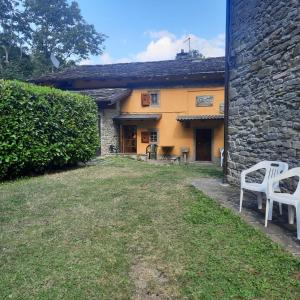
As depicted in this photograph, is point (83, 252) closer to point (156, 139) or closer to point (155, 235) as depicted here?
point (155, 235)

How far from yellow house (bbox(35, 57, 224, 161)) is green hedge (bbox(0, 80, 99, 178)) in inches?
Result: 175

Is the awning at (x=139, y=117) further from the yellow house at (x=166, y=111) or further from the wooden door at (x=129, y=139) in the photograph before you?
the wooden door at (x=129, y=139)

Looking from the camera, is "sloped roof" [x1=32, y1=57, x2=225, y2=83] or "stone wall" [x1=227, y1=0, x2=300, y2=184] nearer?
"stone wall" [x1=227, y1=0, x2=300, y2=184]

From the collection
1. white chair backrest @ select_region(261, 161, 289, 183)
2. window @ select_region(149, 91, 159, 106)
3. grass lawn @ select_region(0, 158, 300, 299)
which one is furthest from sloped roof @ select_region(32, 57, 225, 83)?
grass lawn @ select_region(0, 158, 300, 299)

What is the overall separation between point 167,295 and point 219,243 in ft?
4.13

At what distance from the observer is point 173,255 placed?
123 inches

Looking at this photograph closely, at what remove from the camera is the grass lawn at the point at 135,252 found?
8.12 ft

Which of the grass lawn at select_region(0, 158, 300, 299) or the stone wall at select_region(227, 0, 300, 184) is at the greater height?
the stone wall at select_region(227, 0, 300, 184)

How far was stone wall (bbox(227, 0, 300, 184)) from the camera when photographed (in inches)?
185

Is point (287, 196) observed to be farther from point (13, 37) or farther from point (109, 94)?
point (13, 37)

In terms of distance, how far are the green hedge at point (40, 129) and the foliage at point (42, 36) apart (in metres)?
18.0

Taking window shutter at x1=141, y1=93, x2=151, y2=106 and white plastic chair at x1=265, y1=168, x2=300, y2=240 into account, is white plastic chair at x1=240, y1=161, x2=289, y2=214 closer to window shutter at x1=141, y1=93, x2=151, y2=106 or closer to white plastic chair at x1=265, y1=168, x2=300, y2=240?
white plastic chair at x1=265, y1=168, x2=300, y2=240

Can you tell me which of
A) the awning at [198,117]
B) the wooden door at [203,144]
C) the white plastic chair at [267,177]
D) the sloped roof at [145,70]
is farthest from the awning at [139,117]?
the white plastic chair at [267,177]

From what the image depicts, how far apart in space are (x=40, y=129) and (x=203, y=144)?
9.41 m
